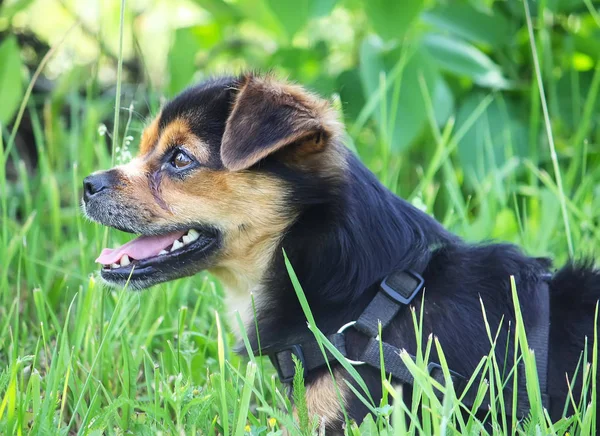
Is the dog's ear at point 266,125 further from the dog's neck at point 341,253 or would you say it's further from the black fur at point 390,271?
the dog's neck at point 341,253

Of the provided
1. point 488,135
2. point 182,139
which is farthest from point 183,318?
point 488,135

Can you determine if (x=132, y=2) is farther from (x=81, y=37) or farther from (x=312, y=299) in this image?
(x=312, y=299)

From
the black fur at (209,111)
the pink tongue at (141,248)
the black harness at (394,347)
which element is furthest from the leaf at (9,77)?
the black harness at (394,347)

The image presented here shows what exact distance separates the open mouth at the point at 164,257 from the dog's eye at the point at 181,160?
243mm

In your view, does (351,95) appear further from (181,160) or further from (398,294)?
(398,294)

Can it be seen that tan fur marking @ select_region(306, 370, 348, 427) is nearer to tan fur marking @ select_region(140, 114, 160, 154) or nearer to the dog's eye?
the dog's eye

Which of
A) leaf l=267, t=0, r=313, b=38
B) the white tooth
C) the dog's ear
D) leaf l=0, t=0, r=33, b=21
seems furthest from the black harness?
leaf l=0, t=0, r=33, b=21

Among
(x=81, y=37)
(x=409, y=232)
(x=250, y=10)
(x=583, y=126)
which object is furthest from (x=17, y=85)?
(x=583, y=126)

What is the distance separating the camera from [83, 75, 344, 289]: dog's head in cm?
270

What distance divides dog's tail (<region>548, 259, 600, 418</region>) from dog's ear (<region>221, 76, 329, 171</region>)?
99cm

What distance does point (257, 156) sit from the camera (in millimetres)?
2502

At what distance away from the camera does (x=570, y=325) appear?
8.40ft

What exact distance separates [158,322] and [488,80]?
2.51m

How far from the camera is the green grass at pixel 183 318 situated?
2.17 m
